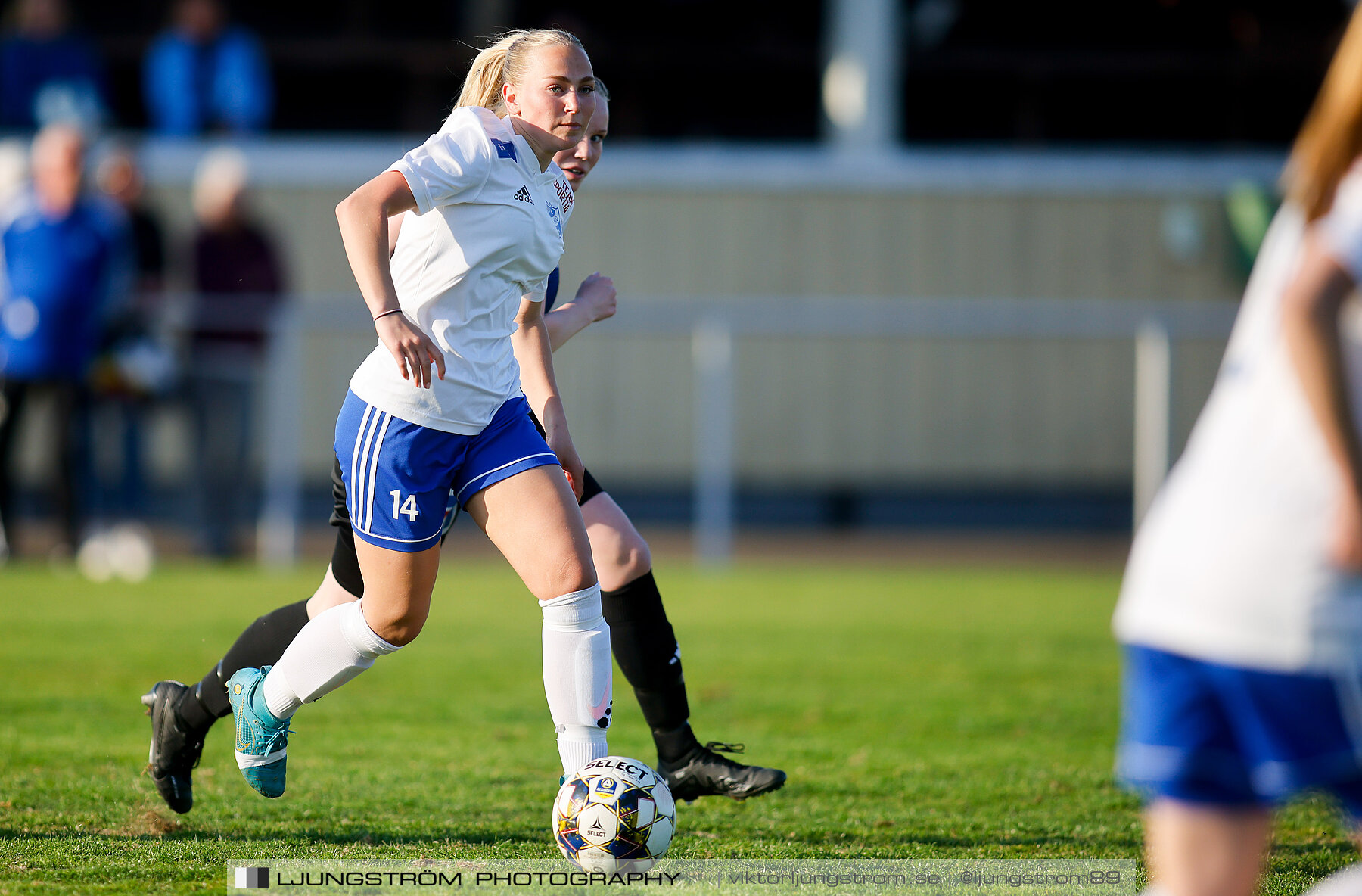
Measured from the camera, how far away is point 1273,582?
2.07 metres

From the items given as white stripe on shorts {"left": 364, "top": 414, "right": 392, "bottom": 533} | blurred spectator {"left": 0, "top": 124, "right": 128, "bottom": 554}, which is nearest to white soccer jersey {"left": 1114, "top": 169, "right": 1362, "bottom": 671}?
white stripe on shorts {"left": 364, "top": 414, "right": 392, "bottom": 533}

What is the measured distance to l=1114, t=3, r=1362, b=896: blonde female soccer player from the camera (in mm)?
1991

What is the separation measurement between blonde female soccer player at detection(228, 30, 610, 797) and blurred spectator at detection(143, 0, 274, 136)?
10.3 meters

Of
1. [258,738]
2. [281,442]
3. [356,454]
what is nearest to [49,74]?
[281,442]

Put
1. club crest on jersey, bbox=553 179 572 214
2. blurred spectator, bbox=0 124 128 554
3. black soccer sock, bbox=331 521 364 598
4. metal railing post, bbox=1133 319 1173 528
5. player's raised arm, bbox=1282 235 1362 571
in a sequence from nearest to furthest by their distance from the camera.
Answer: player's raised arm, bbox=1282 235 1362 571 < club crest on jersey, bbox=553 179 572 214 < black soccer sock, bbox=331 521 364 598 < blurred spectator, bbox=0 124 128 554 < metal railing post, bbox=1133 319 1173 528

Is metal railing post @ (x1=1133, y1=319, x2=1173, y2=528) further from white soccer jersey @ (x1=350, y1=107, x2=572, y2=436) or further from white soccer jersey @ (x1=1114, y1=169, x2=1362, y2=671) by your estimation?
white soccer jersey @ (x1=1114, y1=169, x2=1362, y2=671)

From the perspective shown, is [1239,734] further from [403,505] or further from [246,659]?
[246,659]

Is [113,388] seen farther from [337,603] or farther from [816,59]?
[816,59]

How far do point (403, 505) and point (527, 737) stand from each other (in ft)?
7.42

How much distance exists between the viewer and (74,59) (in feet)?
42.8

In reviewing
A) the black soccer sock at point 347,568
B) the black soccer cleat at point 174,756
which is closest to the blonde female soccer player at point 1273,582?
the black soccer sock at point 347,568

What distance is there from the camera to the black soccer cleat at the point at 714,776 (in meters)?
4.06

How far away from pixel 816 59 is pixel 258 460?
7827mm

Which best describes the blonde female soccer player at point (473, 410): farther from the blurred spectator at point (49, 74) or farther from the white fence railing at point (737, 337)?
the blurred spectator at point (49, 74)
